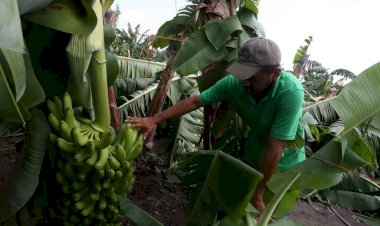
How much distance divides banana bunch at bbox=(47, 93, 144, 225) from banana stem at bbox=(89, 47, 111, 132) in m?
0.03

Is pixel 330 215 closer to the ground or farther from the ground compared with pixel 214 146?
closer to the ground

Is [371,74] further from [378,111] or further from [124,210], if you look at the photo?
[124,210]

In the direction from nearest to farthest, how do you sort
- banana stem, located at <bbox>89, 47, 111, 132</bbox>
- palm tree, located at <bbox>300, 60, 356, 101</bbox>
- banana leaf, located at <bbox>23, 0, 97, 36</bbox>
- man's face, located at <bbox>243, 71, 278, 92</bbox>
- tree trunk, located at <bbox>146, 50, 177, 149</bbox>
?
banana leaf, located at <bbox>23, 0, 97, 36</bbox> → banana stem, located at <bbox>89, 47, 111, 132</bbox> → man's face, located at <bbox>243, 71, 278, 92</bbox> → tree trunk, located at <bbox>146, 50, 177, 149</bbox> → palm tree, located at <bbox>300, 60, 356, 101</bbox>

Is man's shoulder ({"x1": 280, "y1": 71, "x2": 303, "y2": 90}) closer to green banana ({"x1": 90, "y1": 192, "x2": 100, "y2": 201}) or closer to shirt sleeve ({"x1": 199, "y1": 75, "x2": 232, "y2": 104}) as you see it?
shirt sleeve ({"x1": 199, "y1": 75, "x2": 232, "y2": 104})

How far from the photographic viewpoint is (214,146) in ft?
6.98

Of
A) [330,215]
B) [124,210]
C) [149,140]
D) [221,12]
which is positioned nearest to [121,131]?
[124,210]

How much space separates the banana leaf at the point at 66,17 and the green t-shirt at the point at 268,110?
31.3 inches

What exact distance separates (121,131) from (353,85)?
0.87 m

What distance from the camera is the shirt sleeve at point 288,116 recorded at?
136cm

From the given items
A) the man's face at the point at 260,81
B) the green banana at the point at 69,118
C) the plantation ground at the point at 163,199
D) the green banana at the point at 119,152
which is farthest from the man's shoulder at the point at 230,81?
the plantation ground at the point at 163,199

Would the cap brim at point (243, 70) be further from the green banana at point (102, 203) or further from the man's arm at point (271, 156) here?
the green banana at point (102, 203)

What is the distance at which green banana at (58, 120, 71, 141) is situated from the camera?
1167 millimetres

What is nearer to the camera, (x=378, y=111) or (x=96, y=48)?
(x=96, y=48)

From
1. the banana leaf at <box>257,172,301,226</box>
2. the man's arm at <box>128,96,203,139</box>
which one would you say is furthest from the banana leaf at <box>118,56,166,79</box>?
the banana leaf at <box>257,172,301,226</box>
